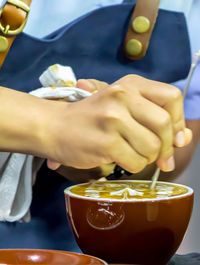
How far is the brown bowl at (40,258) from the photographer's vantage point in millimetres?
246

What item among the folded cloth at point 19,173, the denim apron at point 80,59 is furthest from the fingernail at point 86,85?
the denim apron at point 80,59

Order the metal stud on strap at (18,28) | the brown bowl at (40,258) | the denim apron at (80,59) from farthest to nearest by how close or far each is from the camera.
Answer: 1. the denim apron at (80,59)
2. the metal stud on strap at (18,28)
3. the brown bowl at (40,258)

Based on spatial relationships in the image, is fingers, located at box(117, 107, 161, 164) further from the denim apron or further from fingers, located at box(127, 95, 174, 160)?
the denim apron

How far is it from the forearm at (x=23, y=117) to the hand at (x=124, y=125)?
0.01 m

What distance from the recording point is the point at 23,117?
296 millimetres

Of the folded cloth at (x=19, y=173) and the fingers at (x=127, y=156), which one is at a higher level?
the fingers at (x=127, y=156)

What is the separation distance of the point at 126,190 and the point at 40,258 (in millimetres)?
98

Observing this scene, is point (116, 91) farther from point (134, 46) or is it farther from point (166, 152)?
point (134, 46)

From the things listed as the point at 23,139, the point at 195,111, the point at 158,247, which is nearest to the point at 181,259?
the point at 158,247

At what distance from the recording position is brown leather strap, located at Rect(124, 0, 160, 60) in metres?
0.55

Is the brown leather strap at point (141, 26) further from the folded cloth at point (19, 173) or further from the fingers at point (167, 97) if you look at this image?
the fingers at point (167, 97)

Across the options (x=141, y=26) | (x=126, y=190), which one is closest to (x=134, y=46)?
(x=141, y=26)

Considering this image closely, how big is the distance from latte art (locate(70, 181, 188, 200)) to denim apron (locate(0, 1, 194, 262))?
13 centimetres

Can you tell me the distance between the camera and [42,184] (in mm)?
525
